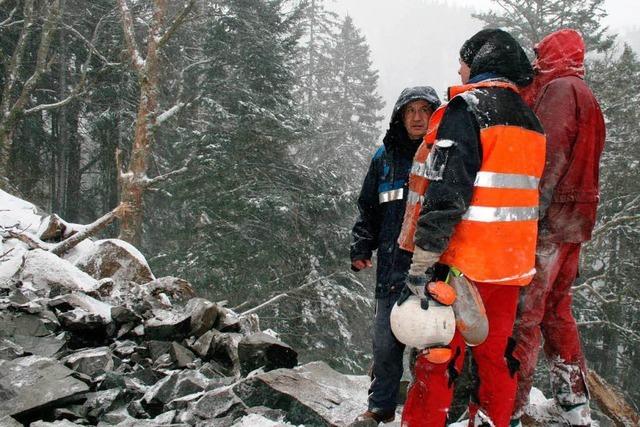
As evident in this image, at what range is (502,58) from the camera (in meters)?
2.65

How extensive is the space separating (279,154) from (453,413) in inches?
500

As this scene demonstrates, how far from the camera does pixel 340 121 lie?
2903 centimetres

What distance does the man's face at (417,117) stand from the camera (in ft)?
11.0

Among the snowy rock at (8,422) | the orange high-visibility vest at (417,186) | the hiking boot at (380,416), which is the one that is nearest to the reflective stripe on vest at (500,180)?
the orange high-visibility vest at (417,186)

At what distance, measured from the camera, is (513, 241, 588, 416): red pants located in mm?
2857

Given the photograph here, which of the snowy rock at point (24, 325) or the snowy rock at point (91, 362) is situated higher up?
the snowy rock at point (24, 325)

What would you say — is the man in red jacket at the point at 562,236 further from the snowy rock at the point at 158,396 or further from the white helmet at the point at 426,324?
the snowy rock at the point at 158,396

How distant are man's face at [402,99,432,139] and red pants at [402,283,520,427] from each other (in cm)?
132

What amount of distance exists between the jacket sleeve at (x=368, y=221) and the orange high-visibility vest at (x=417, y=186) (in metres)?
0.75

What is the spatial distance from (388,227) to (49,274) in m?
4.04

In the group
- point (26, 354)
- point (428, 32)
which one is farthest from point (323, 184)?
point (428, 32)

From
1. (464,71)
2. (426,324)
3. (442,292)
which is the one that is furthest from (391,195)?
(426,324)

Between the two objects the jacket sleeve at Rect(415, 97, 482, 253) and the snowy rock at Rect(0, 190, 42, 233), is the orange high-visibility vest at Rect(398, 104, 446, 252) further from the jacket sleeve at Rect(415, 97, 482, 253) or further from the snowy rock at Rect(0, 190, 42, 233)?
the snowy rock at Rect(0, 190, 42, 233)

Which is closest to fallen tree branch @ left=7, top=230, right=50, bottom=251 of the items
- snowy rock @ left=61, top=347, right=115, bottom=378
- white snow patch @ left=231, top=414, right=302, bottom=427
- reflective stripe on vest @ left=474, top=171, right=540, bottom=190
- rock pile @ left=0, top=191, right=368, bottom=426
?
rock pile @ left=0, top=191, right=368, bottom=426
